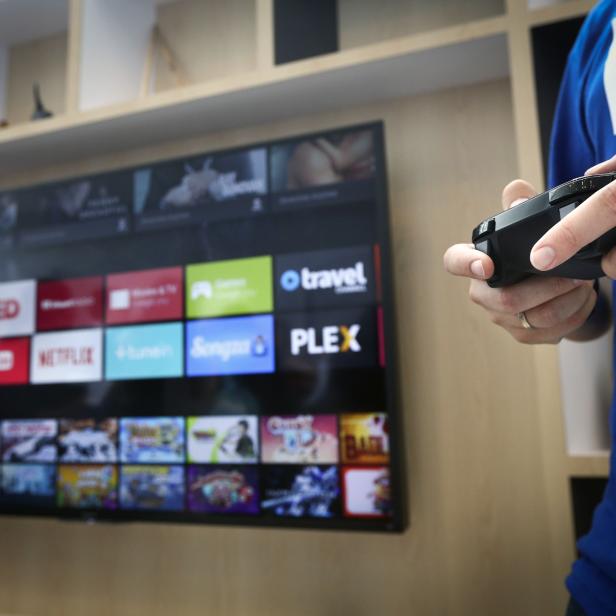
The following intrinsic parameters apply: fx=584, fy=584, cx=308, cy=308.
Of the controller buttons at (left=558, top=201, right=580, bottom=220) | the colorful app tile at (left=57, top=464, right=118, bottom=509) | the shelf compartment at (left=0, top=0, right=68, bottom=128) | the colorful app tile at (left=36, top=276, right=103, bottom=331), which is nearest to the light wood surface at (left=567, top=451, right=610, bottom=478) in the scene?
the controller buttons at (left=558, top=201, right=580, bottom=220)

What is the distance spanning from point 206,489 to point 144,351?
0.42m

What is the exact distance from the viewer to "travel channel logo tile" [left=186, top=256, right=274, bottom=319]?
1.56 meters

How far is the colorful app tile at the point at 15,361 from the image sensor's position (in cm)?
178

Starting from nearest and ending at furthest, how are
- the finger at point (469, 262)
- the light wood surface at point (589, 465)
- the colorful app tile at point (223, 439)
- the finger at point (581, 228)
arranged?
1. the finger at point (581, 228)
2. the finger at point (469, 262)
3. the light wood surface at point (589, 465)
4. the colorful app tile at point (223, 439)

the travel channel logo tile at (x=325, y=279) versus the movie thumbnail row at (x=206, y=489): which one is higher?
the travel channel logo tile at (x=325, y=279)

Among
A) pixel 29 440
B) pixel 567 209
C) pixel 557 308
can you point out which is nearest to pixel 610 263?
pixel 567 209

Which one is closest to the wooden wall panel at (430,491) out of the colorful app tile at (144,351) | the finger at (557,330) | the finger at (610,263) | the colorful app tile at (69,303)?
the colorful app tile at (144,351)

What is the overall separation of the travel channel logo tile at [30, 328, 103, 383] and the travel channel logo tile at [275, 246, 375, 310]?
1.91 feet

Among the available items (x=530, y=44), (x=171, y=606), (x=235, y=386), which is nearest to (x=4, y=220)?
(x=235, y=386)

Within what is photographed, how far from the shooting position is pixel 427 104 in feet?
5.57

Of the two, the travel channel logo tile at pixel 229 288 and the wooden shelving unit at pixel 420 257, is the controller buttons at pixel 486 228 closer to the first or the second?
the wooden shelving unit at pixel 420 257

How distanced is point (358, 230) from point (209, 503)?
2.68ft

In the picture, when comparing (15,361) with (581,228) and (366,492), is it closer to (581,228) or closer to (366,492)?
(366,492)

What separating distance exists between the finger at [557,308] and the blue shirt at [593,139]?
0.11m
